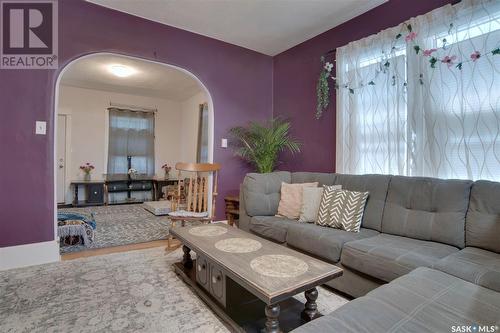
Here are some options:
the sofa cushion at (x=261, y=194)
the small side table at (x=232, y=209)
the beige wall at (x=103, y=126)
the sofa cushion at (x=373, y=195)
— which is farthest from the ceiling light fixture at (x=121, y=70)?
the sofa cushion at (x=373, y=195)

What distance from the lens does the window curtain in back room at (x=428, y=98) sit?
81.4 inches

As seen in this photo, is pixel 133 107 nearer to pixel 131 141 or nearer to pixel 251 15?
pixel 131 141

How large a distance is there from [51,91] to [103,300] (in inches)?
81.9

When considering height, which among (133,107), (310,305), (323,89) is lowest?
(310,305)

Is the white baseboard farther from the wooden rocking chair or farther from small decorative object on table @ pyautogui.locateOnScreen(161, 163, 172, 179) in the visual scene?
small decorative object on table @ pyautogui.locateOnScreen(161, 163, 172, 179)

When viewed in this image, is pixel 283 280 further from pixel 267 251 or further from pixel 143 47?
pixel 143 47

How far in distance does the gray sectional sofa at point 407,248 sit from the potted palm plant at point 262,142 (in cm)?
78

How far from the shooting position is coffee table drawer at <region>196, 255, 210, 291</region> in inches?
73.4

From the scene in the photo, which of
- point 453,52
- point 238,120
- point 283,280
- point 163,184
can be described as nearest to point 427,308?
point 283,280

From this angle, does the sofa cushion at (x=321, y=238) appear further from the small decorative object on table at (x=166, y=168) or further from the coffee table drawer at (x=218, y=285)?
the small decorative object on table at (x=166, y=168)

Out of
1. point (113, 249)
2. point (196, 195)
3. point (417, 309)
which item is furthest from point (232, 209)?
point (417, 309)

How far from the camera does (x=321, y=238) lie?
81.5 inches

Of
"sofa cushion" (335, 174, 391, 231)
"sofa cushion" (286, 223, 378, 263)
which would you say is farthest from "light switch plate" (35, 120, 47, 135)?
"sofa cushion" (335, 174, 391, 231)

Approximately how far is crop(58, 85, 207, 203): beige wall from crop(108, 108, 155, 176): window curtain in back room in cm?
14
